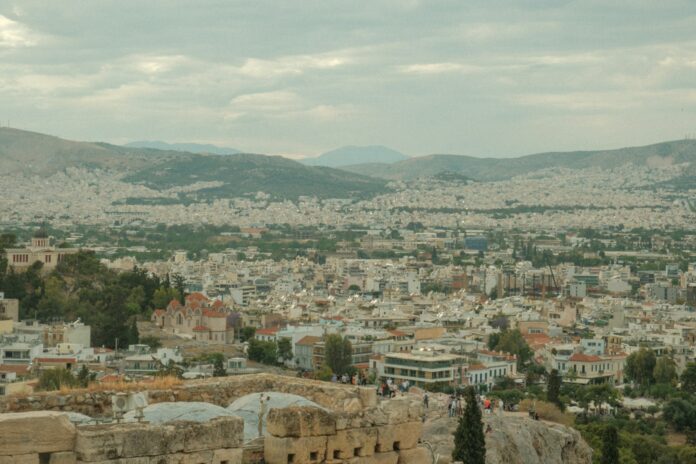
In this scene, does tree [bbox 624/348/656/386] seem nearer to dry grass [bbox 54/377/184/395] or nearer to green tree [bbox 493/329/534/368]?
green tree [bbox 493/329/534/368]

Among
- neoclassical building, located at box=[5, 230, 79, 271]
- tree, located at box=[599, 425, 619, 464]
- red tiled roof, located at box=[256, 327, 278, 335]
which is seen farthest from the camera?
red tiled roof, located at box=[256, 327, 278, 335]

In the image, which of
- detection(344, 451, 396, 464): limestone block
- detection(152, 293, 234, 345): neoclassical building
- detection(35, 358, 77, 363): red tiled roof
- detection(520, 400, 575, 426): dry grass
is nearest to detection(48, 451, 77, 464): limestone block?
detection(344, 451, 396, 464): limestone block

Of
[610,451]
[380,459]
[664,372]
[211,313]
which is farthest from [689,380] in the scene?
[380,459]

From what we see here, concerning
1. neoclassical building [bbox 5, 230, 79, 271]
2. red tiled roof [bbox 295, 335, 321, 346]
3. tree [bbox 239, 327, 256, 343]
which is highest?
neoclassical building [bbox 5, 230, 79, 271]

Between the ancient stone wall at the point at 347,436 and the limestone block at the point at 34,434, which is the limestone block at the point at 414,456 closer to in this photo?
the ancient stone wall at the point at 347,436

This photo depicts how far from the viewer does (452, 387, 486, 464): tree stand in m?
18.4

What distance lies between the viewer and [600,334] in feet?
195

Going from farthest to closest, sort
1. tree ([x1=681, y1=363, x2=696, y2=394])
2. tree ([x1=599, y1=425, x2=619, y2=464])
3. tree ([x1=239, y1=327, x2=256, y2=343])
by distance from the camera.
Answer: tree ([x1=239, y1=327, x2=256, y2=343]), tree ([x1=681, y1=363, x2=696, y2=394]), tree ([x1=599, y1=425, x2=619, y2=464])

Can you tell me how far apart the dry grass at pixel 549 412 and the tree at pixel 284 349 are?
50.5ft

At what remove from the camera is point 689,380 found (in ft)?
146

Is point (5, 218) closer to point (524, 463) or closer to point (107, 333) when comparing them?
point (107, 333)

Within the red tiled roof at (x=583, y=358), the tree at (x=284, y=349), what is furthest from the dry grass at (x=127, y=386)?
the red tiled roof at (x=583, y=358)

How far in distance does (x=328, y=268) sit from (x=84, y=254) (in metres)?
49.4

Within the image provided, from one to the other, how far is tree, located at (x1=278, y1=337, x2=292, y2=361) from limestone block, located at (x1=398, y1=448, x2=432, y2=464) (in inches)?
1588
